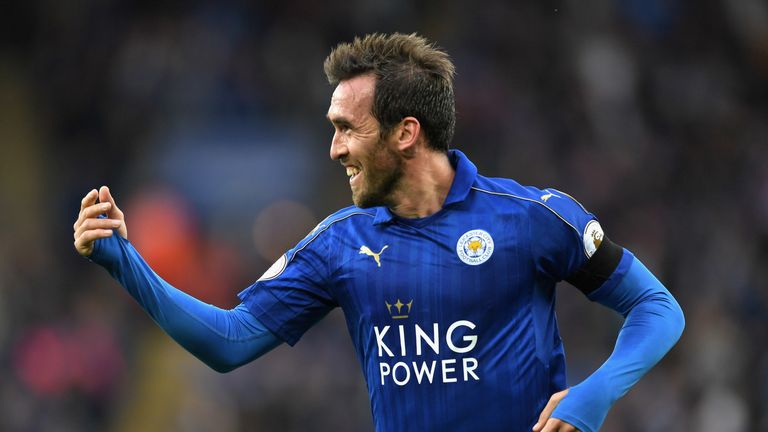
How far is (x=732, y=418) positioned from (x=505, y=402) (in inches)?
216

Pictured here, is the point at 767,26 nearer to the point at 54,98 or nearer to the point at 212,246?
the point at 212,246

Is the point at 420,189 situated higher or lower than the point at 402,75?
lower

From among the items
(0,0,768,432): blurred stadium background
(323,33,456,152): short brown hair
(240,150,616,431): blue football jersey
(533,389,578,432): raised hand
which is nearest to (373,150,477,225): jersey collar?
(240,150,616,431): blue football jersey

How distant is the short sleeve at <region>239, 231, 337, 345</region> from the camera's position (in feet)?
14.1

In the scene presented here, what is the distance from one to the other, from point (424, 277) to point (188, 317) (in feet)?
2.58

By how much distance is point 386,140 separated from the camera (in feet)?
13.7

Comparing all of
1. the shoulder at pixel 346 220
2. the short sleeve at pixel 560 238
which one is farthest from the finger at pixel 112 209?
the short sleeve at pixel 560 238

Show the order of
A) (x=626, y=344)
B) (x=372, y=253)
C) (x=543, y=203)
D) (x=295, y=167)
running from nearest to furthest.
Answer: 1. (x=626, y=344)
2. (x=543, y=203)
3. (x=372, y=253)
4. (x=295, y=167)

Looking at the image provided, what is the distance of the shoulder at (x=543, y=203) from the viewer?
4070 millimetres

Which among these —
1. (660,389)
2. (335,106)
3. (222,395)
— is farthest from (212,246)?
(335,106)

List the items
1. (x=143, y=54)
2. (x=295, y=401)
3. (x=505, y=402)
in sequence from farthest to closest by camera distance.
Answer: (x=143, y=54) < (x=295, y=401) < (x=505, y=402)

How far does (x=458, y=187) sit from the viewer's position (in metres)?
4.23

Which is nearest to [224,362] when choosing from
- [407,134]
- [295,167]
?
[407,134]

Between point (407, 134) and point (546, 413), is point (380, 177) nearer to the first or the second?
point (407, 134)
